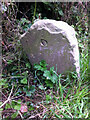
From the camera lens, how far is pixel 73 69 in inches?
70.2

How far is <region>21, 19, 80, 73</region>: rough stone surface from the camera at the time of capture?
170 cm

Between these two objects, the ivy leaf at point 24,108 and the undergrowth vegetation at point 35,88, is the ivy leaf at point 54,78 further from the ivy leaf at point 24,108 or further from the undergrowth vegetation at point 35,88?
the ivy leaf at point 24,108

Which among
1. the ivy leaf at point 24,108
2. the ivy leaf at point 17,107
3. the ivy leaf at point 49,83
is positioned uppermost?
the ivy leaf at point 49,83

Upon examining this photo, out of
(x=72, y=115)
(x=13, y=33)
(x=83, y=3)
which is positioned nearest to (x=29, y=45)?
(x=13, y=33)

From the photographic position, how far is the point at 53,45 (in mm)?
1749

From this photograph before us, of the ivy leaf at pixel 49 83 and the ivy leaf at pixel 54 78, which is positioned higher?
the ivy leaf at pixel 54 78

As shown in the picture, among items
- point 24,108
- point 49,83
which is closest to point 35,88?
point 49,83

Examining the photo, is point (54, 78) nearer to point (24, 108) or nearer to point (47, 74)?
point (47, 74)

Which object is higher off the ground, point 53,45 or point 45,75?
point 53,45

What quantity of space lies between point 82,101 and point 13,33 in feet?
4.01

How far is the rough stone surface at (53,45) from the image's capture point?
170cm

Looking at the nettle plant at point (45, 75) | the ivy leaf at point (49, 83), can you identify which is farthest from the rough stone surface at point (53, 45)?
the ivy leaf at point (49, 83)

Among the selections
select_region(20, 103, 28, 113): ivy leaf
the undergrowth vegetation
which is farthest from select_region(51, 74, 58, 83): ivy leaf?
select_region(20, 103, 28, 113): ivy leaf

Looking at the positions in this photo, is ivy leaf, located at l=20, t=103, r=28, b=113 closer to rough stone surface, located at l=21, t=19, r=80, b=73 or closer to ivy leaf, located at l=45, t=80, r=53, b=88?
ivy leaf, located at l=45, t=80, r=53, b=88
